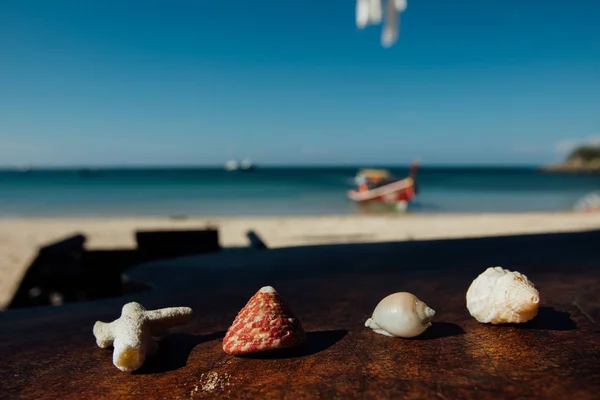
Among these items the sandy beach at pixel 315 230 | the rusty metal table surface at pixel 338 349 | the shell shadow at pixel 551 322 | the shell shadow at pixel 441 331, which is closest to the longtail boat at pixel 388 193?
the sandy beach at pixel 315 230

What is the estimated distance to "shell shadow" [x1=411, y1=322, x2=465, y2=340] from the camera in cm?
134

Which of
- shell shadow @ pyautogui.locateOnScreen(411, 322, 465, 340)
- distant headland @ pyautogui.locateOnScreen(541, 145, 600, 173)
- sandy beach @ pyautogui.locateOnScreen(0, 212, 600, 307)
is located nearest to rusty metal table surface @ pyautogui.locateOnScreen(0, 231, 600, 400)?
shell shadow @ pyautogui.locateOnScreen(411, 322, 465, 340)

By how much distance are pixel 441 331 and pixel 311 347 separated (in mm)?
436

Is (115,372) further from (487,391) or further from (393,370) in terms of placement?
(487,391)

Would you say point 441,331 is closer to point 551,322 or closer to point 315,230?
point 551,322

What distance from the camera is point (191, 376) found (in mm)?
1134

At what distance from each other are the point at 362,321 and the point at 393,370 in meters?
0.49

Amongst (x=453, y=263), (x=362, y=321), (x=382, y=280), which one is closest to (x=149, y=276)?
(x=382, y=280)

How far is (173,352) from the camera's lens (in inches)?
52.5

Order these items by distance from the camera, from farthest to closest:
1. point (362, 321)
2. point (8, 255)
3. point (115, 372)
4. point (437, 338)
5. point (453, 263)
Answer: point (8, 255)
point (453, 263)
point (362, 321)
point (437, 338)
point (115, 372)

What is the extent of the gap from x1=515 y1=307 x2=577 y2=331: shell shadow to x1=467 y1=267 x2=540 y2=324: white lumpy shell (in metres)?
0.06

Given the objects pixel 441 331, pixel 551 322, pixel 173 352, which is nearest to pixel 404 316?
pixel 441 331

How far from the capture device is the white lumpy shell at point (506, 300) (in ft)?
4.31

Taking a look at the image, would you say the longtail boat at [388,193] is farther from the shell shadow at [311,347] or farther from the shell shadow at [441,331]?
the shell shadow at [311,347]
